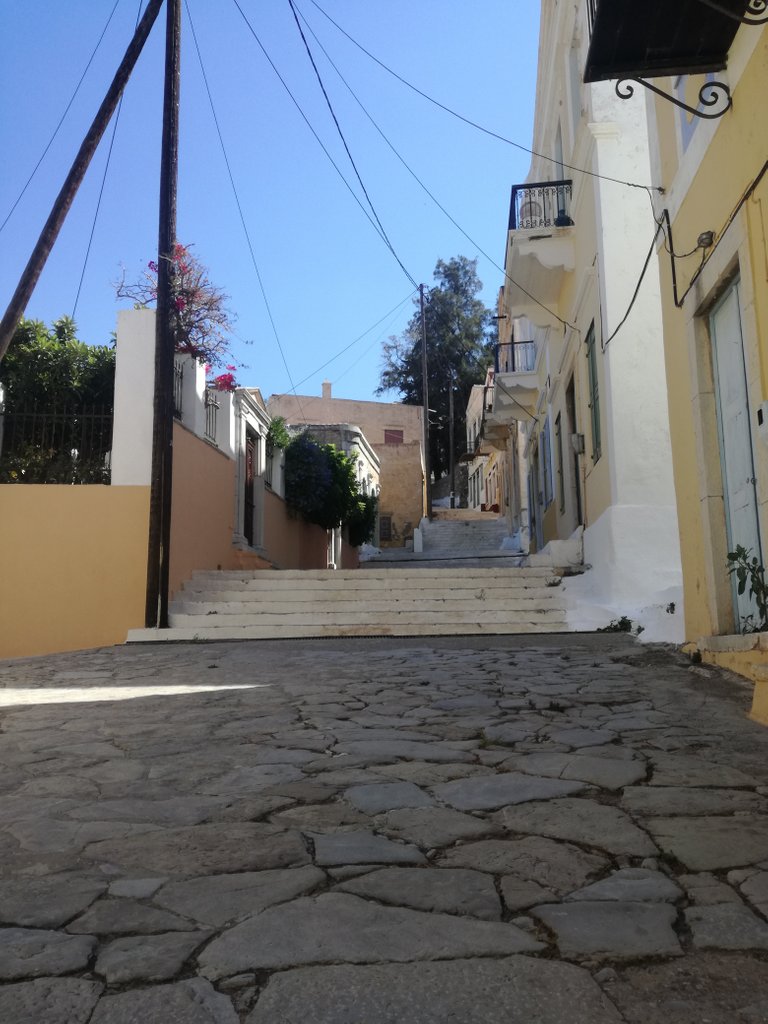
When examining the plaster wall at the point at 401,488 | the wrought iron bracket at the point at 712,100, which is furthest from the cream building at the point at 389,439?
the wrought iron bracket at the point at 712,100

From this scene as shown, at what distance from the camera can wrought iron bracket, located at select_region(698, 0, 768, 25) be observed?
476cm

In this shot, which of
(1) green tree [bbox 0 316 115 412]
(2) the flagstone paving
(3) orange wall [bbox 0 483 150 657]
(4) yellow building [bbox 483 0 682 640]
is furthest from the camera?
(1) green tree [bbox 0 316 115 412]

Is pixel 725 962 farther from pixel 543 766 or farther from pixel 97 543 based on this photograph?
pixel 97 543

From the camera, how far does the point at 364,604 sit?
10578 millimetres

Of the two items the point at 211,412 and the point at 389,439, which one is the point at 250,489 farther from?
the point at 389,439

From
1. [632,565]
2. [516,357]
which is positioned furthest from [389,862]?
[516,357]

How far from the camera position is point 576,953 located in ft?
6.08

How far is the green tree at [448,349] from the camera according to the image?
1873 inches

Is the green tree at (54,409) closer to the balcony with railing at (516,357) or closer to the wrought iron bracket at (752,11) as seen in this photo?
the wrought iron bracket at (752,11)

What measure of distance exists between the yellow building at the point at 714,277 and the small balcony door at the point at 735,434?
1 centimetres

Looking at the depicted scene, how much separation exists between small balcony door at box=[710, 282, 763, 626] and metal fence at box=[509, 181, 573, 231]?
22.4 feet

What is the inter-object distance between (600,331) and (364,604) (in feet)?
13.7

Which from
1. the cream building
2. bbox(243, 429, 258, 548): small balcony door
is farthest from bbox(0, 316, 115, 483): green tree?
the cream building

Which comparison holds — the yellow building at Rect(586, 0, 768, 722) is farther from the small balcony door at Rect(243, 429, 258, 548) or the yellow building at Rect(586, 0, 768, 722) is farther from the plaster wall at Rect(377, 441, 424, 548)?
the plaster wall at Rect(377, 441, 424, 548)
